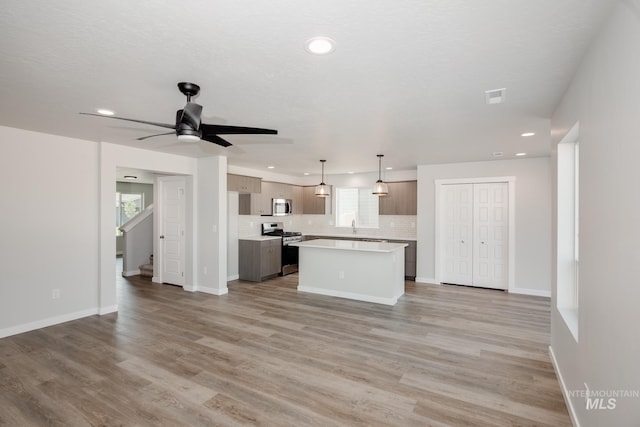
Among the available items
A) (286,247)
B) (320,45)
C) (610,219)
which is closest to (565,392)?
(610,219)

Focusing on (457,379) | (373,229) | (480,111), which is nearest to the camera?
(457,379)

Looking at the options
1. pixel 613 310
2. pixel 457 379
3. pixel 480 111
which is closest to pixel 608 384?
pixel 613 310

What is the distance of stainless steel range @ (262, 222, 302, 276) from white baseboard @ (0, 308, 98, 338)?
3.67 meters

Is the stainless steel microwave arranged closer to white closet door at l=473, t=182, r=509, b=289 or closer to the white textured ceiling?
the white textured ceiling

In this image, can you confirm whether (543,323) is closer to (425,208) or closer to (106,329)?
(425,208)

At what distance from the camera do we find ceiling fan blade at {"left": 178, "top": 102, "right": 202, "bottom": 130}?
2330mm

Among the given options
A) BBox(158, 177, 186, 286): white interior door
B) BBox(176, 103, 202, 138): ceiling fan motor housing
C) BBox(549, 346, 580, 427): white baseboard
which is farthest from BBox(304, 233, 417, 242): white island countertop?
BBox(176, 103, 202, 138): ceiling fan motor housing

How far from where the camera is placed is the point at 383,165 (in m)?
6.59

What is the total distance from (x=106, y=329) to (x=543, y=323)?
5607 millimetres

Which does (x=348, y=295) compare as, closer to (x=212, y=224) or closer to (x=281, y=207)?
(x=212, y=224)

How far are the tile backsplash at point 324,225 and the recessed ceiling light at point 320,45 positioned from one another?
548 cm

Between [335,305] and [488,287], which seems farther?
[488,287]

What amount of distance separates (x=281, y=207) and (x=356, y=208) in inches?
76.2

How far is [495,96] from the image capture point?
265cm
